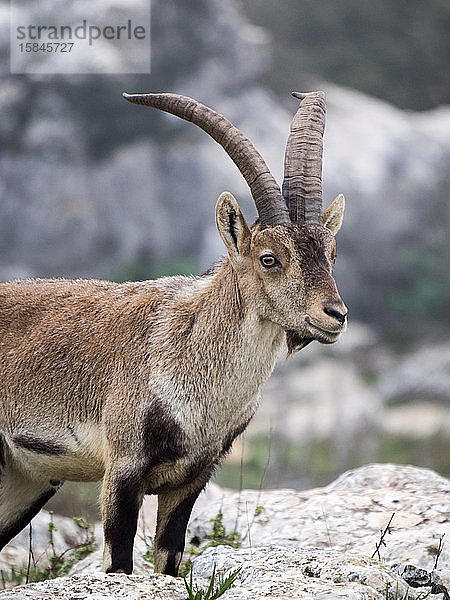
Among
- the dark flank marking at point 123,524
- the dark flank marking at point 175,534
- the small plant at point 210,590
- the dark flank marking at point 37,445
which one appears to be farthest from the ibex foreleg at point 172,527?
the small plant at point 210,590

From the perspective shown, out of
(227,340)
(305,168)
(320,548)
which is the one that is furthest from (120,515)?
(305,168)

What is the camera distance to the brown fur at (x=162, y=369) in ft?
21.2

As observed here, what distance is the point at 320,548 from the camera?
7.08 metres

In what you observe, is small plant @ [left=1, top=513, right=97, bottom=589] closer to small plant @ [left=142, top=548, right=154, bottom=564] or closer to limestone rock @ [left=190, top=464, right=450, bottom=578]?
small plant @ [left=142, top=548, right=154, bottom=564]

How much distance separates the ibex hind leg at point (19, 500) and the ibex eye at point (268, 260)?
2622mm

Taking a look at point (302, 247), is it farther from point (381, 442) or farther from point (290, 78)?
point (290, 78)

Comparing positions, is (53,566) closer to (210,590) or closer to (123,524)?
(123,524)

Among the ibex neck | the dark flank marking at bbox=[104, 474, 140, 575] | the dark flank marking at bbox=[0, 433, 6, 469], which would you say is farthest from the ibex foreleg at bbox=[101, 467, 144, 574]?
the dark flank marking at bbox=[0, 433, 6, 469]

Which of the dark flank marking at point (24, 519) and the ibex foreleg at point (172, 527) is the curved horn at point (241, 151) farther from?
the dark flank marking at point (24, 519)

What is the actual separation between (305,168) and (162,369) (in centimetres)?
168

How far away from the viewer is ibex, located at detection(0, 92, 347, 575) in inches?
255

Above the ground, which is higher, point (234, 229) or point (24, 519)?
point (234, 229)

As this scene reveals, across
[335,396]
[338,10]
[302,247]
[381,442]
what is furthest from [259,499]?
[338,10]

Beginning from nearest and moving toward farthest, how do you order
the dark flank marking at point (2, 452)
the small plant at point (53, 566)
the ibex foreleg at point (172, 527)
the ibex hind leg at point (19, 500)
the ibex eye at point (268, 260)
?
the ibex eye at point (268, 260), the ibex foreleg at point (172, 527), the dark flank marking at point (2, 452), the ibex hind leg at point (19, 500), the small plant at point (53, 566)
